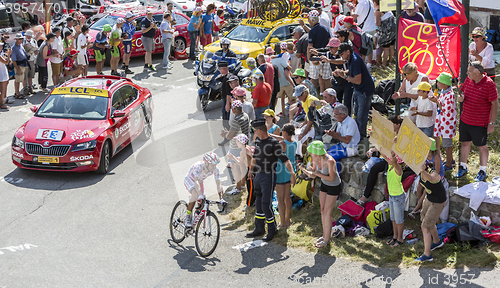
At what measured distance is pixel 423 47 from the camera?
29.1ft

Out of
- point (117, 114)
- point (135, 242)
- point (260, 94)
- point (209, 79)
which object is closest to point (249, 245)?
point (135, 242)

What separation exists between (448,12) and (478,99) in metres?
1.47

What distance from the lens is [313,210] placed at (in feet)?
31.7

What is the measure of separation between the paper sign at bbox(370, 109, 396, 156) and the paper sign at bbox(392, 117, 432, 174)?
17 cm

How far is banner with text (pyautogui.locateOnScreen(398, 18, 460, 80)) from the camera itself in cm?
873

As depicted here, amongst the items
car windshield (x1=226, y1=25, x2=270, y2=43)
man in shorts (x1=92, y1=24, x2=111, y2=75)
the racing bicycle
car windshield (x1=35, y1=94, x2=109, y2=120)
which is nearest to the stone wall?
the racing bicycle

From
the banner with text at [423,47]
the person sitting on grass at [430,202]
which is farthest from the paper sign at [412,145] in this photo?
the banner with text at [423,47]

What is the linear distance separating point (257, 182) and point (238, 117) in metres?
2.14

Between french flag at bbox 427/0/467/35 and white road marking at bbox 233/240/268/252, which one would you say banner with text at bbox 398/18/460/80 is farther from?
white road marking at bbox 233/240/268/252

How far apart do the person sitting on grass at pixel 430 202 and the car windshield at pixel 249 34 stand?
9660mm

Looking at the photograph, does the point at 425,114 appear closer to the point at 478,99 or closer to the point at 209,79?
the point at 478,99

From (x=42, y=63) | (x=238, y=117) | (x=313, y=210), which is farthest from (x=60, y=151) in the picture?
(x=42, y=63)

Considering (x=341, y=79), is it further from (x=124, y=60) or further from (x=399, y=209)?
(x=124, y=60)

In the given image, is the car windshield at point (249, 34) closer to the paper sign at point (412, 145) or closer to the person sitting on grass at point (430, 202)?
the paper sign at point (412, 145)
